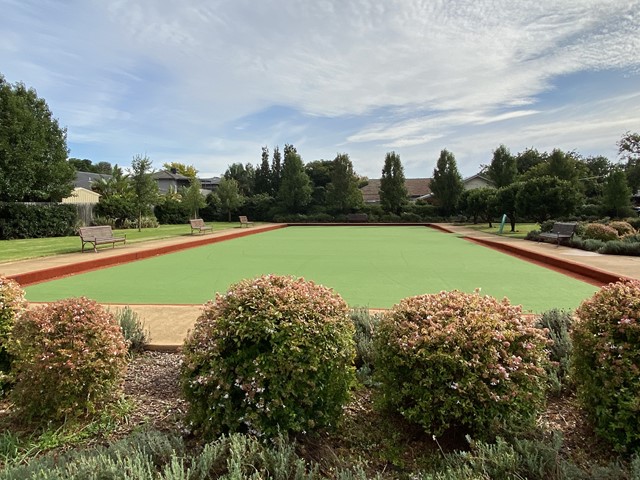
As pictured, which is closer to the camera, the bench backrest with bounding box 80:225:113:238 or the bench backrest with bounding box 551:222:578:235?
the bench backrest with bounding box 80:225:113:238

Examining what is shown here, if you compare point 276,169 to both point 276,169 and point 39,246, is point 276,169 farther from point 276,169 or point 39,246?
point 39,246

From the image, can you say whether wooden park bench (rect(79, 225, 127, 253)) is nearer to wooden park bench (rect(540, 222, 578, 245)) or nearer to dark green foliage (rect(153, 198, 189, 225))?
wooden park bench (rect(540, 222, 578, 245))

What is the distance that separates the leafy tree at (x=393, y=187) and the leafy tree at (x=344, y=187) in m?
2.47

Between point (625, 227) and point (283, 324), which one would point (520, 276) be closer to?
point (283, 324)

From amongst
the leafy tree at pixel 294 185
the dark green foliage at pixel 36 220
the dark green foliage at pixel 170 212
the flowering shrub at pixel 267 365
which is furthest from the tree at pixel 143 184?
the flowering shrub at pixel 267 365

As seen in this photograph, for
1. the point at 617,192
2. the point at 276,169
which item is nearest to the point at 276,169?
the point at 276,169

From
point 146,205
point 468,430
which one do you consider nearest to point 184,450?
point 468,430

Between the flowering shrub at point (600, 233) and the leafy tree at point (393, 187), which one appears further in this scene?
the leafy tree at point (393, 187)

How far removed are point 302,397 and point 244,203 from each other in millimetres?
40483

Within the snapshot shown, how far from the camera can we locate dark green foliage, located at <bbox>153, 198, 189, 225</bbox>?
3372cm

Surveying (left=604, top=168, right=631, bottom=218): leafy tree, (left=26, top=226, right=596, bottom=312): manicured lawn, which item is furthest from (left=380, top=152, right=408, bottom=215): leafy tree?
(left=26, top=226, right=596, bottom=312): manicured lawn

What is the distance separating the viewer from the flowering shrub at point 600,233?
14.3 m

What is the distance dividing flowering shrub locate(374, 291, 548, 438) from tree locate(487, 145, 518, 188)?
137 ft

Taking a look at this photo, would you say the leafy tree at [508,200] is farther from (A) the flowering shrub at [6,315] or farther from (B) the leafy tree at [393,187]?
(A) the flowering shrub at [6,315]
